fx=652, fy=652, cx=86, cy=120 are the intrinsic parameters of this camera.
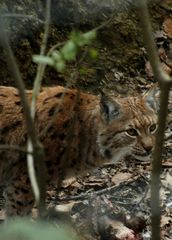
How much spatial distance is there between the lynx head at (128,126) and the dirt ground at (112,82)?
0.73 ft

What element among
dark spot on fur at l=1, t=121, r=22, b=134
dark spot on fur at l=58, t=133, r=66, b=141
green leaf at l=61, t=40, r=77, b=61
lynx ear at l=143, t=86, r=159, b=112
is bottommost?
dark spot on fur at l=58, t=133, r=66, b=141

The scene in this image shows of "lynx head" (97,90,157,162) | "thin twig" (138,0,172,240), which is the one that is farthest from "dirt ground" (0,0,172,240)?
"thin twig" (138,0,172,240)

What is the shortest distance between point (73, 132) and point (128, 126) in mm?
411

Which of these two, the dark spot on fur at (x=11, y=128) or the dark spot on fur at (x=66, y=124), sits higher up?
the dark spot on fur at (x=66, y=124)

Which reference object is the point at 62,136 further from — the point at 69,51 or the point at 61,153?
the point at 69,51

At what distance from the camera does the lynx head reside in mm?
4801

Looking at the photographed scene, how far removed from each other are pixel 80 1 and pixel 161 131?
489 cm

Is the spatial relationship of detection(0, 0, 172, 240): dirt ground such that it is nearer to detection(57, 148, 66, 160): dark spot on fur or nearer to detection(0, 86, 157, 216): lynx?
detection(0, 86, 157, 216): lynx

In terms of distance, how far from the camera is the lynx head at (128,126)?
480 centimetres

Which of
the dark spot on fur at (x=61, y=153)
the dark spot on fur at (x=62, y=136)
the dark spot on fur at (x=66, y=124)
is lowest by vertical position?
the dark spot on fur at (x=61, y=153)

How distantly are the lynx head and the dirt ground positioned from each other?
22 centimetres

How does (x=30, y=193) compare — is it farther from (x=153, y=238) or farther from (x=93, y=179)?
(x=153, y=238)

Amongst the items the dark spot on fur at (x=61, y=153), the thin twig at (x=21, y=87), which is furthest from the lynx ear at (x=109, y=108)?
the thin twig at (x=21, y=87)

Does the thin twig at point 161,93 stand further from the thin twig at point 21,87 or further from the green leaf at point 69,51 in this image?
the thin twig at point 21,87
